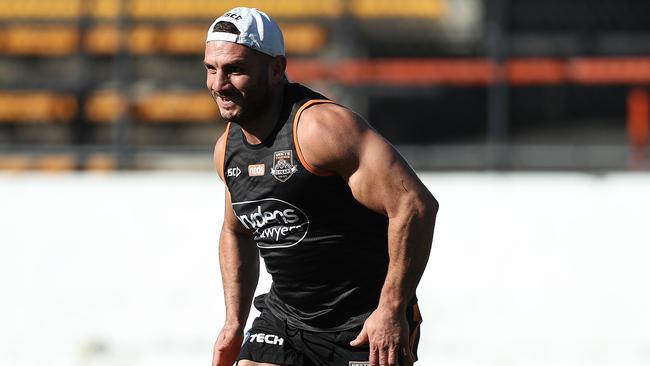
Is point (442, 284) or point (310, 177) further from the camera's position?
point (442, 284)

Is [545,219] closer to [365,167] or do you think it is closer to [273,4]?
[365,167]

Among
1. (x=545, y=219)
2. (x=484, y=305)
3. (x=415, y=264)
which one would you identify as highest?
(x=415, y=264)

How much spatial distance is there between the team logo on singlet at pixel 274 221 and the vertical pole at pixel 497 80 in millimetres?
4087

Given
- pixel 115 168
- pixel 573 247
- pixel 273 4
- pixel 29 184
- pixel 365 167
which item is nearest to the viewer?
pixel 365 167

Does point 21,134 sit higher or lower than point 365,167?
lower

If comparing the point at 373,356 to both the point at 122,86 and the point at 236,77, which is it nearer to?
the point at 236,77

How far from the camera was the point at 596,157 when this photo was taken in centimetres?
769

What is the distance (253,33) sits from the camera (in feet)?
11.2

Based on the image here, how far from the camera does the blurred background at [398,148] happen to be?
19.9 ft

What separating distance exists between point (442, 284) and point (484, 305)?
0.26m

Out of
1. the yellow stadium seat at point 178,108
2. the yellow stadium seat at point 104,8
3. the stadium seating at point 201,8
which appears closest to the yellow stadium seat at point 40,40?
the stadium seating at point 201,8

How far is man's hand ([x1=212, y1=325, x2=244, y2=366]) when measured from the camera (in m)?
3.94

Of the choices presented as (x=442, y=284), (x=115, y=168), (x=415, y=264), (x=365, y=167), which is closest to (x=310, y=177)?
(x=365, y=167)

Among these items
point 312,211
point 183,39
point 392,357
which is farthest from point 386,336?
point 183,39
